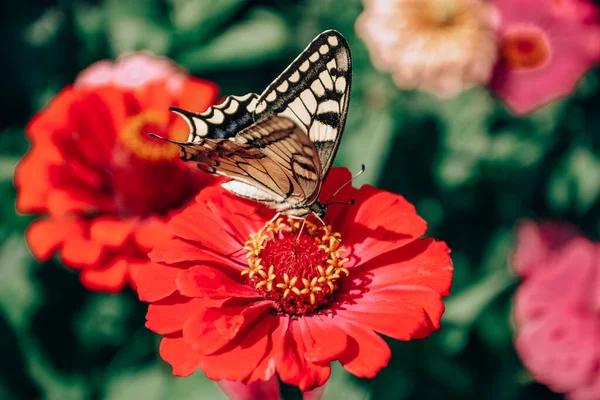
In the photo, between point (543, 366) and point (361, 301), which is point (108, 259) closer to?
point (361, 301)

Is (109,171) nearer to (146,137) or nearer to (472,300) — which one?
(146,137)

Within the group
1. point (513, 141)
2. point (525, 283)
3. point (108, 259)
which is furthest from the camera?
point (513, 141)

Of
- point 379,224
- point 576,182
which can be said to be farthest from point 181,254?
point 576,182

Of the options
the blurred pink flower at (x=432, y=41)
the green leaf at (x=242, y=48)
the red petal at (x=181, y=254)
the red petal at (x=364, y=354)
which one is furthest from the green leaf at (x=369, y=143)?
the red petal at (x=364, y=354)

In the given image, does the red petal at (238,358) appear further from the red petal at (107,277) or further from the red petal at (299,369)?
the red petal at (107,277)

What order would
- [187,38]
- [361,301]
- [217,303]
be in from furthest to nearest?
1. [187,38]
2. [361,301]
3. [217,303]

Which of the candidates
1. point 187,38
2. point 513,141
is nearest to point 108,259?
point 187,38
